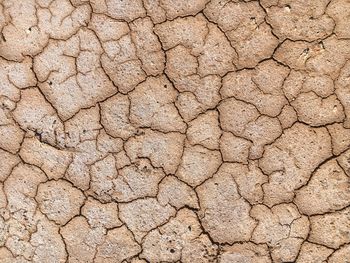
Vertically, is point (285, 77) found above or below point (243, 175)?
above

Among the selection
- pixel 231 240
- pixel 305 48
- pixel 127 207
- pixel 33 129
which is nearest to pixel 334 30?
pixel 305 48

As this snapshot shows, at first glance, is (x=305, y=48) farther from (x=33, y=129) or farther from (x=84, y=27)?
Answer: (x=33, y=129)

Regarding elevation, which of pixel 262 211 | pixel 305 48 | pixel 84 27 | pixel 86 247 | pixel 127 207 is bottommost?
pixel 86 247

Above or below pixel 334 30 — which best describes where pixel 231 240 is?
below

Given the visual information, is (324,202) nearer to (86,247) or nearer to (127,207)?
(127,207)

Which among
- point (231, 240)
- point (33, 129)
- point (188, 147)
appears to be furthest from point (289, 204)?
point (33, 129)

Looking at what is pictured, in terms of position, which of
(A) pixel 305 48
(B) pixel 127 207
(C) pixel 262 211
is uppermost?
(A) pixel 305 48
